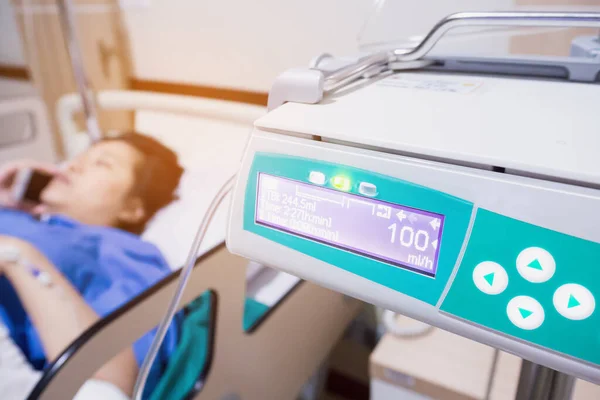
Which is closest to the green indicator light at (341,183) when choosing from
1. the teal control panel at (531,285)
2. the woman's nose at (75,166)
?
the teal control panel at (531,285)

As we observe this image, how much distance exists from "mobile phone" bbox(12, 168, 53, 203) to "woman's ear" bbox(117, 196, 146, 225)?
287 mm

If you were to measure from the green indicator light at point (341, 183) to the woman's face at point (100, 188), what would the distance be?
97 cm

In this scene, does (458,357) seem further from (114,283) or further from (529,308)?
(114,283)

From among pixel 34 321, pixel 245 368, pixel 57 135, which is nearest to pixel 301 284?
pixel 245 368

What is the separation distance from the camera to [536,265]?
1.06ft

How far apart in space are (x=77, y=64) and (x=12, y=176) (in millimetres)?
423

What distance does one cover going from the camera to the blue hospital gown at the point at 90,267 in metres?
0.93

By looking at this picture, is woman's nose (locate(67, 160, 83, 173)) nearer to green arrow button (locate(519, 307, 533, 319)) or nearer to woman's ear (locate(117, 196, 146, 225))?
woman's ear (locate(117, 196, 146, 225))

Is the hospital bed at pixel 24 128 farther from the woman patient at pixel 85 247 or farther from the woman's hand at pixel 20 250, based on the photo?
the woman's hand at pixel 20 250

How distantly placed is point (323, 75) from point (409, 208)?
0.19m

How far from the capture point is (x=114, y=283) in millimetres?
1023

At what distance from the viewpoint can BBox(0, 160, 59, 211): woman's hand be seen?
133cm

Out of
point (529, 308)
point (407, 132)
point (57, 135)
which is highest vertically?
point (407, 132)

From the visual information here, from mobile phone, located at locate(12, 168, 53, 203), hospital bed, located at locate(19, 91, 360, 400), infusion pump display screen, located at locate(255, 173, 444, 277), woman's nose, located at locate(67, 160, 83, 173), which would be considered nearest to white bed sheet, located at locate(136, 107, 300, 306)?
hospital bed, located at locate(19, 91, 360, 400)
